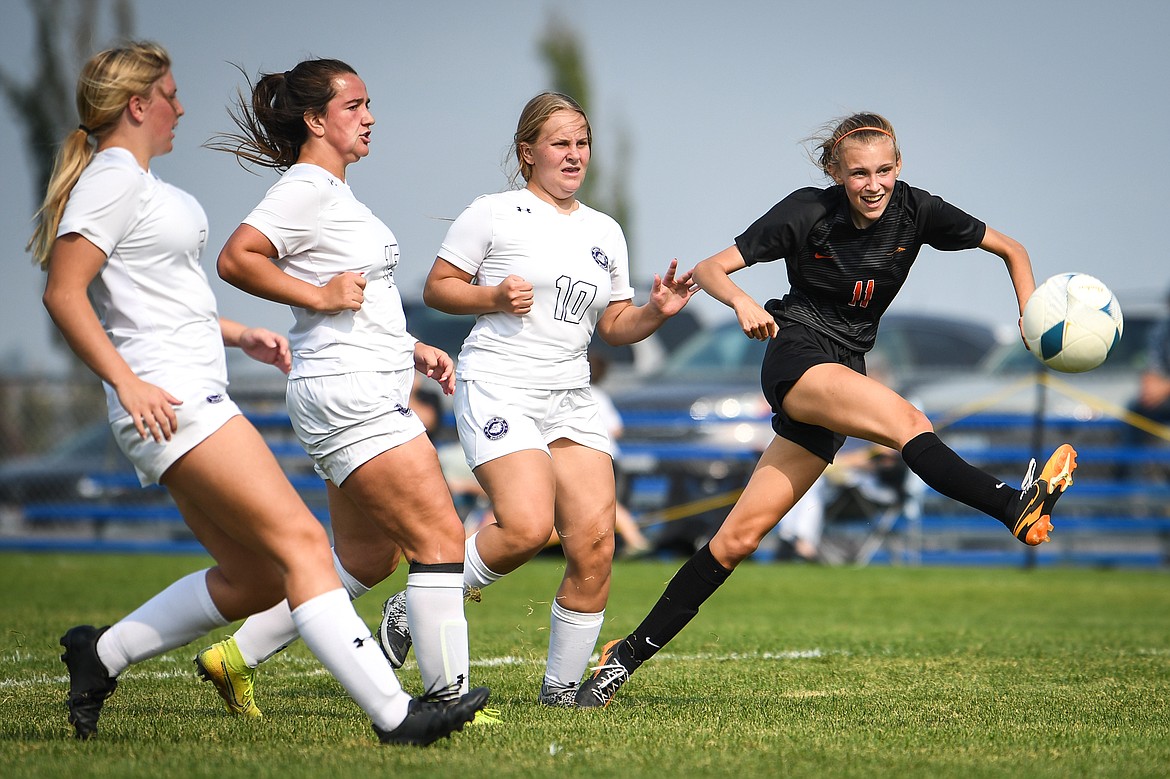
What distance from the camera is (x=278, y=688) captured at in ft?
17.5

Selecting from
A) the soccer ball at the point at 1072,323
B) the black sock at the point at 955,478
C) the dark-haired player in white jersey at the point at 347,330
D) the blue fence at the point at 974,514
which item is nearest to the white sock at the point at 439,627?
the dark-haired player in white jersey at the point at 347,330

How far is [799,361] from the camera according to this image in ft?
15.6

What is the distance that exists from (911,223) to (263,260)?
2395mm

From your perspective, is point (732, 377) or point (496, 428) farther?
point (732, 377)

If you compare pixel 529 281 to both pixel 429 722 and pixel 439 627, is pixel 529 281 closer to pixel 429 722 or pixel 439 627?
pixel 439 627

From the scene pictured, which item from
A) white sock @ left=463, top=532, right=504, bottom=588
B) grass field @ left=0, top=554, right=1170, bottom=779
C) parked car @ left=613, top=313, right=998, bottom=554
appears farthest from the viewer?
parked car @ left=613, top=313, right=998, bottom=554

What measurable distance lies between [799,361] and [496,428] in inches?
44.3

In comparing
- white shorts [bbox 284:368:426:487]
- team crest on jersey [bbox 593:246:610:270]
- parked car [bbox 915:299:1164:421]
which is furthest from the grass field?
parked car [bbox 915:299:1164:421]

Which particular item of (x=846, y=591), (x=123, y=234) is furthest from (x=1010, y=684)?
(x=846, y=591)

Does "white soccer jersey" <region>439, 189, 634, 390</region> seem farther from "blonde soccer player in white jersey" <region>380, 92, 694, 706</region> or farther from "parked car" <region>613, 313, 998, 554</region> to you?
"parked car" <region>613, 313, 998, 554</region>

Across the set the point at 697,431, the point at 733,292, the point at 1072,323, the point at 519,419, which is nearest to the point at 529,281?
the point at 519,419

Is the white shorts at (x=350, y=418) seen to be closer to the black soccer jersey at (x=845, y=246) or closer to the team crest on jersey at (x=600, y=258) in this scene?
the team crest on jersey at (x=600, y=258)

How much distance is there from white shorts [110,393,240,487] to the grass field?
2.69 feet

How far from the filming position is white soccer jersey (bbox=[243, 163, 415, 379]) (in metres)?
4.06
